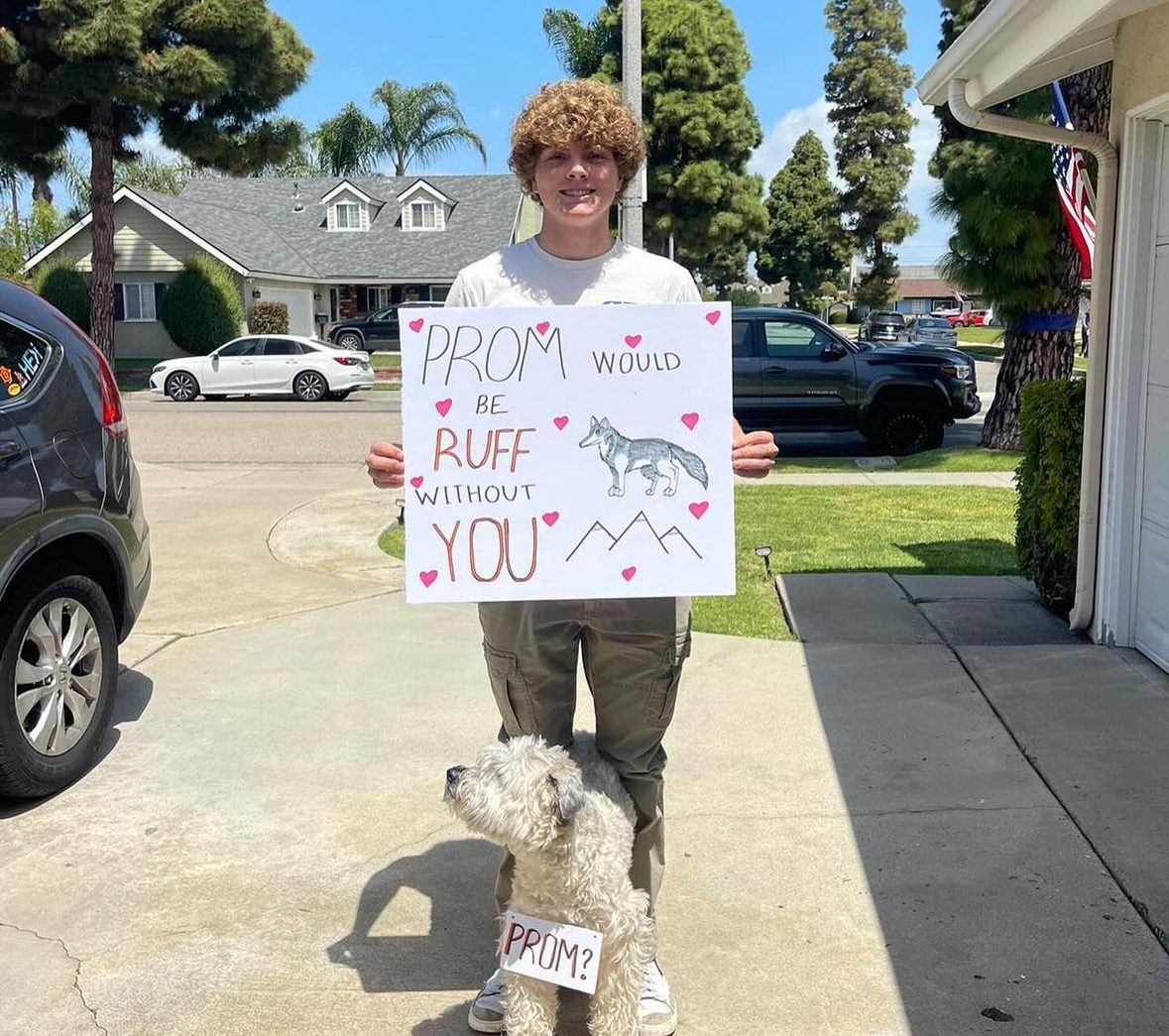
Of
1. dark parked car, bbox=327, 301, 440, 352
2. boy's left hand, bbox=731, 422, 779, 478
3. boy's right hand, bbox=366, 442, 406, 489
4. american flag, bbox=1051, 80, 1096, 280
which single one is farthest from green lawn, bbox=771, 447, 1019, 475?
dark parked car, bbox=327, 301, 440, 352

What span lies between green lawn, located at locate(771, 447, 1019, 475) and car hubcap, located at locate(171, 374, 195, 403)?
15033mm

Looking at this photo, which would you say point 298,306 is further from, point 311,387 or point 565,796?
point 565,796

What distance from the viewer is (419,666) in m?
5.49

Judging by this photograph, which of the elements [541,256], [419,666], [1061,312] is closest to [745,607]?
[419,666]

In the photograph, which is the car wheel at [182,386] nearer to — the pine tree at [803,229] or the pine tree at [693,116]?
the pine tree at [693,116]

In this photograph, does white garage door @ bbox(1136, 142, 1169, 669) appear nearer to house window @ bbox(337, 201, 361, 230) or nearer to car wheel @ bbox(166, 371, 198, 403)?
car wheel @ bbox(166, 371, 198, 403)

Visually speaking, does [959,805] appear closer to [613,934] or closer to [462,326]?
[613,934]

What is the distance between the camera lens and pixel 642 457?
267 centimetres

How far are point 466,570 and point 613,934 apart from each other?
35.1 inches

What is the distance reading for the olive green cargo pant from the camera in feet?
8.88

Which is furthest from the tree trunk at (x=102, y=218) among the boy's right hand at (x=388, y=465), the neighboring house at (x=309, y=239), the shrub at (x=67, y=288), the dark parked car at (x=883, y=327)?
the dark parked car at (x=883, y=327)

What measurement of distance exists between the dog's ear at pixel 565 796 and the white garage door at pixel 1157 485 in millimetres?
3705

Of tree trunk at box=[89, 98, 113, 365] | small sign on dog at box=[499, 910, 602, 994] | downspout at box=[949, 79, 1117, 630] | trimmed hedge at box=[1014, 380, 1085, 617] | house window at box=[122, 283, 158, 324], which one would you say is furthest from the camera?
house window at box=[122, 283, 158, 324]

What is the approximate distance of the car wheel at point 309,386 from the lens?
24.0 metres
